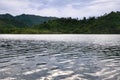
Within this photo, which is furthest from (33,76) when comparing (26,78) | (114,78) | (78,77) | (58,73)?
(114,78)

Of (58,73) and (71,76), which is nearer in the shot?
(71,76)

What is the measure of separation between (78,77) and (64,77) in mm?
1438

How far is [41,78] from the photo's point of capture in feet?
73.3

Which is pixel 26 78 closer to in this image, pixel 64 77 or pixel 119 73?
pixel 64 77

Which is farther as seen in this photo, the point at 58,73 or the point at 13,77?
the point at 58,73

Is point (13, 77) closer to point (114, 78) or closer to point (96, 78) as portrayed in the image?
point (96, 78)

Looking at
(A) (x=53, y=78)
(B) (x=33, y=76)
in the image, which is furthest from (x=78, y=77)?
(B) (x=33, y=76)

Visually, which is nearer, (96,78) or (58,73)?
(96,78)

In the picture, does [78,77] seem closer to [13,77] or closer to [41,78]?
[41,78]

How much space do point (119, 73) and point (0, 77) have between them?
43.1 feet

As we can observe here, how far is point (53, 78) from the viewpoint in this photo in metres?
22.3

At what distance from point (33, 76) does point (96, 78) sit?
21.5 ft

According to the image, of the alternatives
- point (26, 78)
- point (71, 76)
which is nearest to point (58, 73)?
point (71, 76)

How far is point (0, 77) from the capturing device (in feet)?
74.3
